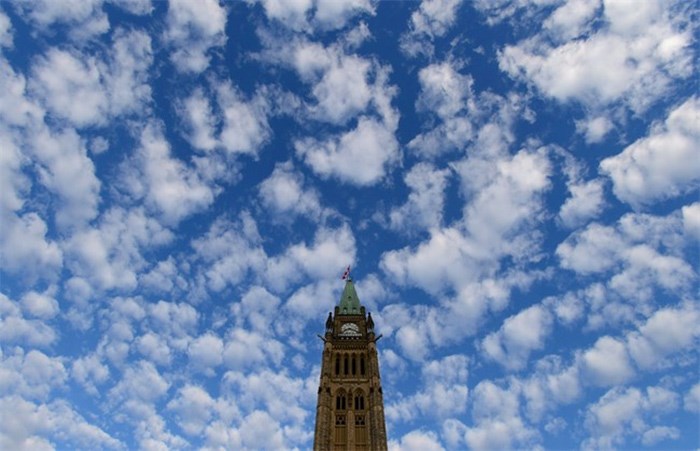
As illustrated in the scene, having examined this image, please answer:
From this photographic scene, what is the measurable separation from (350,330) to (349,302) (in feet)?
49.1

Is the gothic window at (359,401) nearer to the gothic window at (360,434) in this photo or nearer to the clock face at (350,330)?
the gothic window at (360,434)

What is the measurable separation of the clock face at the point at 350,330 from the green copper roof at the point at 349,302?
19.7ft

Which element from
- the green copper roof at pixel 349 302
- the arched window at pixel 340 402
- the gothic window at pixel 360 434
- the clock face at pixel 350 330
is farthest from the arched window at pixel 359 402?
the green copper roof at pixel 349 302

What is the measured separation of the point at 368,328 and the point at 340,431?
89.2 ft

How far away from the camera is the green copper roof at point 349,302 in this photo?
127 metres

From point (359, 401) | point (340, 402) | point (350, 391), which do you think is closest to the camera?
point (340, 402)

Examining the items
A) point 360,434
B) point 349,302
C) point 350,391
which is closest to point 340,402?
point 350,391

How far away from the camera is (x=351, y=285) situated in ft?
464

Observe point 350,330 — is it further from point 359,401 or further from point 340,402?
point 340,402

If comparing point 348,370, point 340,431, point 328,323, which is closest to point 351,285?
point 328,323

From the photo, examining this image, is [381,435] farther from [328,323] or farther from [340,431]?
[328,323]

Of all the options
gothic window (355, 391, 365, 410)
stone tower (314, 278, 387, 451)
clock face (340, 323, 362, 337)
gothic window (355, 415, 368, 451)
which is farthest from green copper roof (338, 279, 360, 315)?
gothic window (355, 415, 368, 451)

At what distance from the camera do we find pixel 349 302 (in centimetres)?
13238

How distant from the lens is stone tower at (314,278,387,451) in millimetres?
91812
